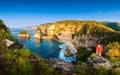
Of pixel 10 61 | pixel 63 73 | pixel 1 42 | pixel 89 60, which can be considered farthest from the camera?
pixel 89 60

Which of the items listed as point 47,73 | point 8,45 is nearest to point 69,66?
point 47,73

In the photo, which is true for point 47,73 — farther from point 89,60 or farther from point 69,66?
point 89,60

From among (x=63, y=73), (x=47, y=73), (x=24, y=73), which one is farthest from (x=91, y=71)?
(x=24, y=73)

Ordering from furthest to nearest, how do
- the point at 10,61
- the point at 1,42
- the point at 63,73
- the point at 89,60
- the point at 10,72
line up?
1. the point at 89,60
2. the point at 1,42
3. the point at 63,73
4. the point at 10,61
5. the point at 10,72

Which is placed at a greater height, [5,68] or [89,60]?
[5,68]

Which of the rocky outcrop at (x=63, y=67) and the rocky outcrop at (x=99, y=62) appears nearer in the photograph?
the rocky outcrop at (x=63, y=67)

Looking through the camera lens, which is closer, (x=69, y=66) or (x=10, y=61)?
(x=10, y=61)

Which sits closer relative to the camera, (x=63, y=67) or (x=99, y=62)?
(x=63, y=67)

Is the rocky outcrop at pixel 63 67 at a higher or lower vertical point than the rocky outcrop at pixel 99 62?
higher

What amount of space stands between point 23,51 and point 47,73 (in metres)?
3.11

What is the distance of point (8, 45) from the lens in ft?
61.6

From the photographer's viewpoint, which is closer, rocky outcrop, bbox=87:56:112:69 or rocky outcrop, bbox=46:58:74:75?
rocky outcrop, bbox=46:58:74:75

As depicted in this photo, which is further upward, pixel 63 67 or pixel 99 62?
pixel 63 67

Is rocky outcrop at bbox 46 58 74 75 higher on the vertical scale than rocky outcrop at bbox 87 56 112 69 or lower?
higher
